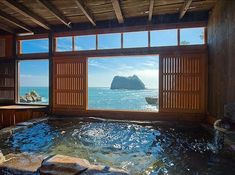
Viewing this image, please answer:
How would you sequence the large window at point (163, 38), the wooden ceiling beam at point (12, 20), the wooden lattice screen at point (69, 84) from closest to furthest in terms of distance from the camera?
1. the wooden ceiling beam at point (12, 20)
2. the large window at point (163, 38)
3. the wooden lattice screen at point (69, 84)

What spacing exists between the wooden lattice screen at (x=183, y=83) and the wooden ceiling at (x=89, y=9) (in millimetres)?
1345

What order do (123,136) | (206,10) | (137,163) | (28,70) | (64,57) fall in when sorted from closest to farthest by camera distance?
(137,163), (123,136), (206,10), (64,57), (28,70)

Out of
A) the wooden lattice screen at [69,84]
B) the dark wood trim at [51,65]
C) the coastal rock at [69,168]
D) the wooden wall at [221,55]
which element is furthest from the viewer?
the dark wood trim at [51,65]

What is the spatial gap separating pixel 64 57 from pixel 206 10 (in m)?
4.83

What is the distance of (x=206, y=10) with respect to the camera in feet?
17.5

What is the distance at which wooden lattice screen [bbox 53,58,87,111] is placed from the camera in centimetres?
646

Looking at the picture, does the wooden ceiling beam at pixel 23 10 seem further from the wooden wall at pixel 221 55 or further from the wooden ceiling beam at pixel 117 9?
the wooden wall at pixel 221 55

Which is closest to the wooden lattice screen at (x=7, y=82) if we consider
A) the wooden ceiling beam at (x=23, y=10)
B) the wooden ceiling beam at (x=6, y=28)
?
the wooden ceiling beam at (x=6, y=28)

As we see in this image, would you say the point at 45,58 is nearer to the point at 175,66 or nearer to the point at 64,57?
the point at 64,57

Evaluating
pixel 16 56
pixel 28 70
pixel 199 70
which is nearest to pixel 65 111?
pixel 16 56

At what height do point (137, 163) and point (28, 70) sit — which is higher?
point (28, 70)

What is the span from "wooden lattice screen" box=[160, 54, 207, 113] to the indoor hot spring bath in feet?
2.43

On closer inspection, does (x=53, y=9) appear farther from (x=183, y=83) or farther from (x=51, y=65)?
(x=183, y=83)

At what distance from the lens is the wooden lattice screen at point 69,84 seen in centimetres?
646
